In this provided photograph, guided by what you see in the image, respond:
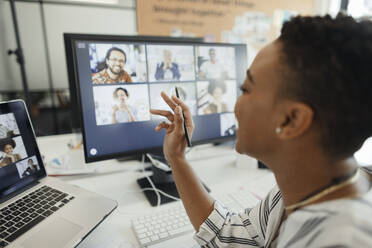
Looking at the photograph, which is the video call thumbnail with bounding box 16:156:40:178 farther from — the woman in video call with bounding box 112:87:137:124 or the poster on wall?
the poster on wall

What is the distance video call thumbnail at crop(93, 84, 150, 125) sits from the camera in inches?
28.4

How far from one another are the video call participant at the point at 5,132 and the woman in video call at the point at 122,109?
26cm

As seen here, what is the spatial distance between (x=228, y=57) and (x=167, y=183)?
20.0 inches

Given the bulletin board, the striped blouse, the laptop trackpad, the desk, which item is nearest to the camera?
the striped blouse

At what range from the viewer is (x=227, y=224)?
0.61 metres

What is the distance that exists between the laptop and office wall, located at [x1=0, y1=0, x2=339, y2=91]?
1297 millimetres

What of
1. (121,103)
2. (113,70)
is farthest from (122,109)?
(113,70)

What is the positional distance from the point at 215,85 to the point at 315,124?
513 mm

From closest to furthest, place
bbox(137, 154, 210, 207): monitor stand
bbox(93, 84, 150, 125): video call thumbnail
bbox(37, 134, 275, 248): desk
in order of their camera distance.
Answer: bbox(37, 134, 275, 248): desk, bbox(93, 84, 150, 125): video call thumbnail, bbox(137, 154, 210, 207): monitor stand

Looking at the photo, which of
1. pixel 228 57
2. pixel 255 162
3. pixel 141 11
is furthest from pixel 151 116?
pixel 141 11

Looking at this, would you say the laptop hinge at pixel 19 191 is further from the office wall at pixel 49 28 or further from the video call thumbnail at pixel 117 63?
the office wall at pixel 49 28

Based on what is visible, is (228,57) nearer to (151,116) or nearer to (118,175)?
(151,116)

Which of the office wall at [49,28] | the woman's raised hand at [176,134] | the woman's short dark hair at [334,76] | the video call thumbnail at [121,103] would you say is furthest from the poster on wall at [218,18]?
the woman's short dark hair at [334,76]

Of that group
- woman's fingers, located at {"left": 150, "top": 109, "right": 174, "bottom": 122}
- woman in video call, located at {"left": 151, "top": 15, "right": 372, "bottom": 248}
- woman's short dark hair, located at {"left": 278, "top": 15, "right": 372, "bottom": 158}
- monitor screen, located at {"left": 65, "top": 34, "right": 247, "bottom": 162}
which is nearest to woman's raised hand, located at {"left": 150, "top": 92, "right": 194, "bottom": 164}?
woman's fingers, located at {"left": 150, "top": 109, "right": 174, "bottom": 122}
